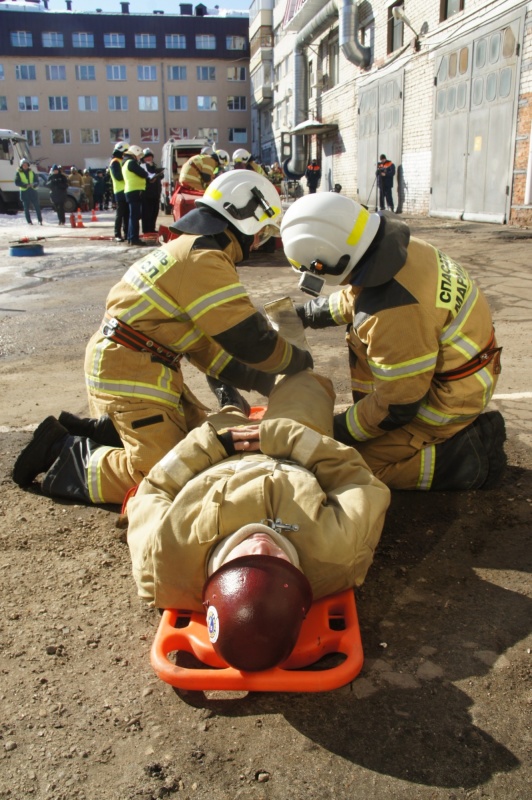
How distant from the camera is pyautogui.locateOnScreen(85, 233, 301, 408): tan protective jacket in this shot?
116 inches

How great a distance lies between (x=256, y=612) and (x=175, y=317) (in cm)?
176

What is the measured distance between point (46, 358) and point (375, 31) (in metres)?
18.2

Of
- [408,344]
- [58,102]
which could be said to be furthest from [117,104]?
[408,344]

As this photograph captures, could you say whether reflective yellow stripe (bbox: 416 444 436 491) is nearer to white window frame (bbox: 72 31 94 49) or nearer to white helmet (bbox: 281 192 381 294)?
white helmet (bbox: 281 192 381 294)

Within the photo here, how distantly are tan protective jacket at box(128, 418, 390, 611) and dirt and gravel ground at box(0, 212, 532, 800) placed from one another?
280 mm

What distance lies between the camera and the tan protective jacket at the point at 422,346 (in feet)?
8.73

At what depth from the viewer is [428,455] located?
3.03 metres

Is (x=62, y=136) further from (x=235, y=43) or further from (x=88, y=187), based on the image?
(x=88, y=187)

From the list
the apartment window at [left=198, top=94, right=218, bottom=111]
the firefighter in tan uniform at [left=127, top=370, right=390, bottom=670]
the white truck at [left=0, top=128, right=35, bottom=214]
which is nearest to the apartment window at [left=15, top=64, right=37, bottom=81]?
the apartment window at [left=198, top=94, right=218, bottom=111]

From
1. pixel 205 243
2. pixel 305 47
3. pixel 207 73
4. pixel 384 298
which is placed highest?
pixel 207 73

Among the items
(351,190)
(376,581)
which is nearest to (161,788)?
(376,581)

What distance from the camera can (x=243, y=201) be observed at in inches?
125

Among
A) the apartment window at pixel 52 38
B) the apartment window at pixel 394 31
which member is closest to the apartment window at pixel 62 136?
the apartment window at pixel 52 38

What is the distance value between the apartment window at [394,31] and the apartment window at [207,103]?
36.4 metres
